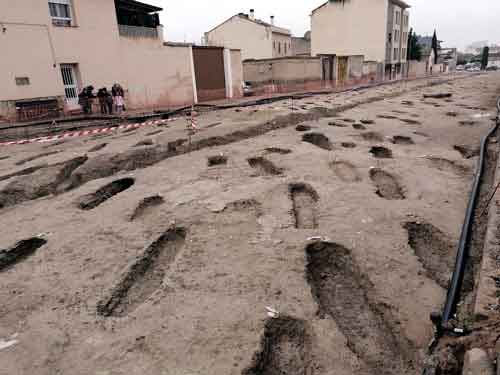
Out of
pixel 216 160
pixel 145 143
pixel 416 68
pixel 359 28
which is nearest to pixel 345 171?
pixel 216 160

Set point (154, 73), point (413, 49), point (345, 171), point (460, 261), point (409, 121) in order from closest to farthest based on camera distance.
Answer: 1. point (460, 261)
2. point (345, 171)
3. point (409, 121)
4. point (154, 73)
5. point (413, 49)

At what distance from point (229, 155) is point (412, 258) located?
5.35 metres

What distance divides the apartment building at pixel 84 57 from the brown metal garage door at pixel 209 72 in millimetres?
115

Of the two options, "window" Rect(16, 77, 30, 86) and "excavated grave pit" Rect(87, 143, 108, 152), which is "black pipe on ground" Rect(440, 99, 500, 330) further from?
"window" Rect(16, 77, 30, 86)

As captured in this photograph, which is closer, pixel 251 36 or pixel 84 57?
pixel 84 57

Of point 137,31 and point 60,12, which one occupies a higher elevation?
point 60,12

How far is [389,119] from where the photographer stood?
14242 mm

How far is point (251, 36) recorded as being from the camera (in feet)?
145

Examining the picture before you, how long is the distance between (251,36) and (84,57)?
→ 29411 mm

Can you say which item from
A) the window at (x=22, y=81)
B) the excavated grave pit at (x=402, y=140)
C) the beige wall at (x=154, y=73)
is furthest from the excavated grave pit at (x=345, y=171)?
the beige wall at (x=154, y=73)

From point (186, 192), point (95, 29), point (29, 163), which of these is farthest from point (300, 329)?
point (95, 29)

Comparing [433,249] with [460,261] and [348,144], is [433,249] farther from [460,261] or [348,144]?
[348,144]

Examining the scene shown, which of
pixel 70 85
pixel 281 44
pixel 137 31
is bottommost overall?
pixel 70 85

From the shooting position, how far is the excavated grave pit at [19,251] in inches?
208
